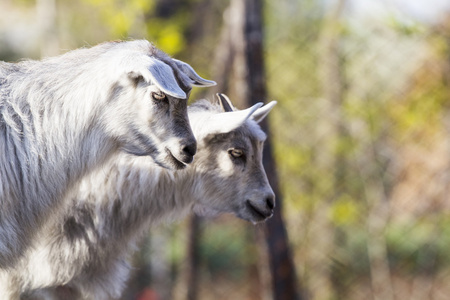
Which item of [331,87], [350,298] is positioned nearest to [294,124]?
[331,87]

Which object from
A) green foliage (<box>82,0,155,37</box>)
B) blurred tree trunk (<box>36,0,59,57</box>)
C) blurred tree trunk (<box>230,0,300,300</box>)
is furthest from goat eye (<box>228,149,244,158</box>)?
blurred tree trunk (<box>36,0,59,57</box>)

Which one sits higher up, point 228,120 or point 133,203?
point 228,120

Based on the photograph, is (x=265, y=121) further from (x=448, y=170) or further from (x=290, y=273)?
(x=448, y=170)

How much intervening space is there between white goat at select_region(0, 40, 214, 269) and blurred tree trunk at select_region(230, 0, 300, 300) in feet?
7.25

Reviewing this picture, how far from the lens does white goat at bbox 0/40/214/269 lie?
3467 mm

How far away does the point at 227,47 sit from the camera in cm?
625

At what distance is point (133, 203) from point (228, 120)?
0.85 meters

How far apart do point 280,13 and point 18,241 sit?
18.3ft

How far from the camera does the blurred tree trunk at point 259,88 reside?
5801 millimetres

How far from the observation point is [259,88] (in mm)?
5836

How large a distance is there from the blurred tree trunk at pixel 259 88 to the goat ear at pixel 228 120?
1.47 meters

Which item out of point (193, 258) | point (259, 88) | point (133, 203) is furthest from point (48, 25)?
point (133, 203)

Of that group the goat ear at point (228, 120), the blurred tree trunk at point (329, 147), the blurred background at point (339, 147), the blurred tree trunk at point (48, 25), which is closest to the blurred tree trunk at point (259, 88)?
the blurred background at point (339, 147)

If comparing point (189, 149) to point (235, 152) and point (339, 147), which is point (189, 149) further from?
point (339, 147)
